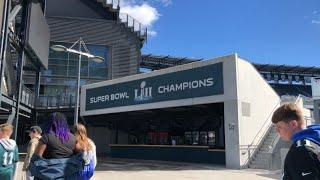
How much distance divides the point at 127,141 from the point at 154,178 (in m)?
19.7

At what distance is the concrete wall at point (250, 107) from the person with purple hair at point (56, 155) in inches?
729

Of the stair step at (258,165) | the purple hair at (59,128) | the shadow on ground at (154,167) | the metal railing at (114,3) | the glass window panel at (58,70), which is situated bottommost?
the shadow on ground at (154,167)

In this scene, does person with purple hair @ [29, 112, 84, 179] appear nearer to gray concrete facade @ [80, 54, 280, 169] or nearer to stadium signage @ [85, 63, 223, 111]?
gray concrete facade @ [80, 54, 280, 169]

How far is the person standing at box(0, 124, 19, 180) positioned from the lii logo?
21.3 meters

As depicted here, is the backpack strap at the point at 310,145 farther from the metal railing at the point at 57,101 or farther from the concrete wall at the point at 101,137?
the concrete wall at the point at 101,137

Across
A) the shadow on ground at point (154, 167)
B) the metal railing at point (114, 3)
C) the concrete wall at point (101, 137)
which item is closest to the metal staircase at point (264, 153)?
the shadow on ground at point (154, 167)

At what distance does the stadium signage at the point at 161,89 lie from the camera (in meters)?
24.6

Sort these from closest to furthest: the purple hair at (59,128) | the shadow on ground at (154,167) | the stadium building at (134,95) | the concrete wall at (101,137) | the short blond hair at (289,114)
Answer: the short blond hair at (289,114)
the purple hair at (59,128)
the shadow on ground at (154,167)
the stadium building at (134,95)
the concrete wall at (101,137)

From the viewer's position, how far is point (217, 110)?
26938 millimetres

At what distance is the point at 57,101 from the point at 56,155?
3224 cm

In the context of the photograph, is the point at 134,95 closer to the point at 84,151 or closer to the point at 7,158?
the point at 7,158

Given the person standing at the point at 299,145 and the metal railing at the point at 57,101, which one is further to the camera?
the metal railing at the point at 57,101

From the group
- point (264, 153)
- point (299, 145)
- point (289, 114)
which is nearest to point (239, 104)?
point (264, 153)

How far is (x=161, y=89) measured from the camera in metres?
27.5
